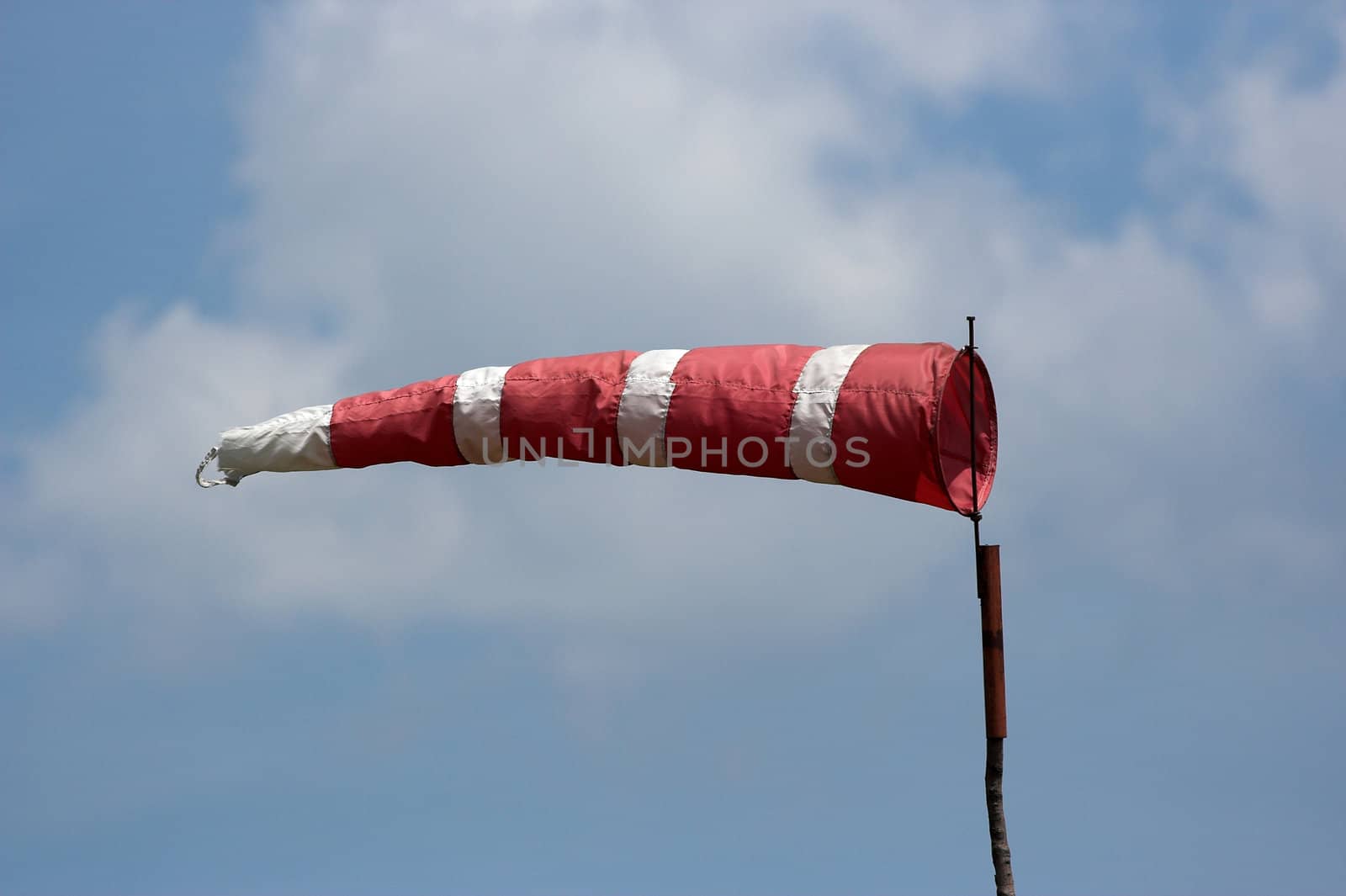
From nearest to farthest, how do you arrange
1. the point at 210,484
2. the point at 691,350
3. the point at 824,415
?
the point at 824,415, the point at 691,350, the point at 210,484

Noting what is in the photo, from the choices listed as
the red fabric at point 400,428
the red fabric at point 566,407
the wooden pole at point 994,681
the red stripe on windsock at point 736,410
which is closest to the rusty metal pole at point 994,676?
the wooden pole at point 994,681

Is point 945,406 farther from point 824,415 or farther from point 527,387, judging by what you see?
point 527,387

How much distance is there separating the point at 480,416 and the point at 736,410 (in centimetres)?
188

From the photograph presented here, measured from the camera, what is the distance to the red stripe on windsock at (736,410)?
10164mm

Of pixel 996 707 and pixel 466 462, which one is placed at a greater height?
pixel 466 462

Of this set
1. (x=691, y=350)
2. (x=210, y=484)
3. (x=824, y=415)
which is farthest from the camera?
(x=210, y=484)

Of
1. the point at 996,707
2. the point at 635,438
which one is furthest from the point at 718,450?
the point at 996,707

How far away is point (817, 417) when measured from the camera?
10.0 m

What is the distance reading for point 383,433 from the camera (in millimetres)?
11125

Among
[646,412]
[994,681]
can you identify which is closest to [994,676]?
[994,681]

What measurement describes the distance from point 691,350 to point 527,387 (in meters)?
1.18

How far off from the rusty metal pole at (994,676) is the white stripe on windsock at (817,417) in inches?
34.3

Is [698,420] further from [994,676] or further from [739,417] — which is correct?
[994,676]

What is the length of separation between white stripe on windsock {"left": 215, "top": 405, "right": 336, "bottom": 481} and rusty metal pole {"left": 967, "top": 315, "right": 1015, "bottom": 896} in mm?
4608
